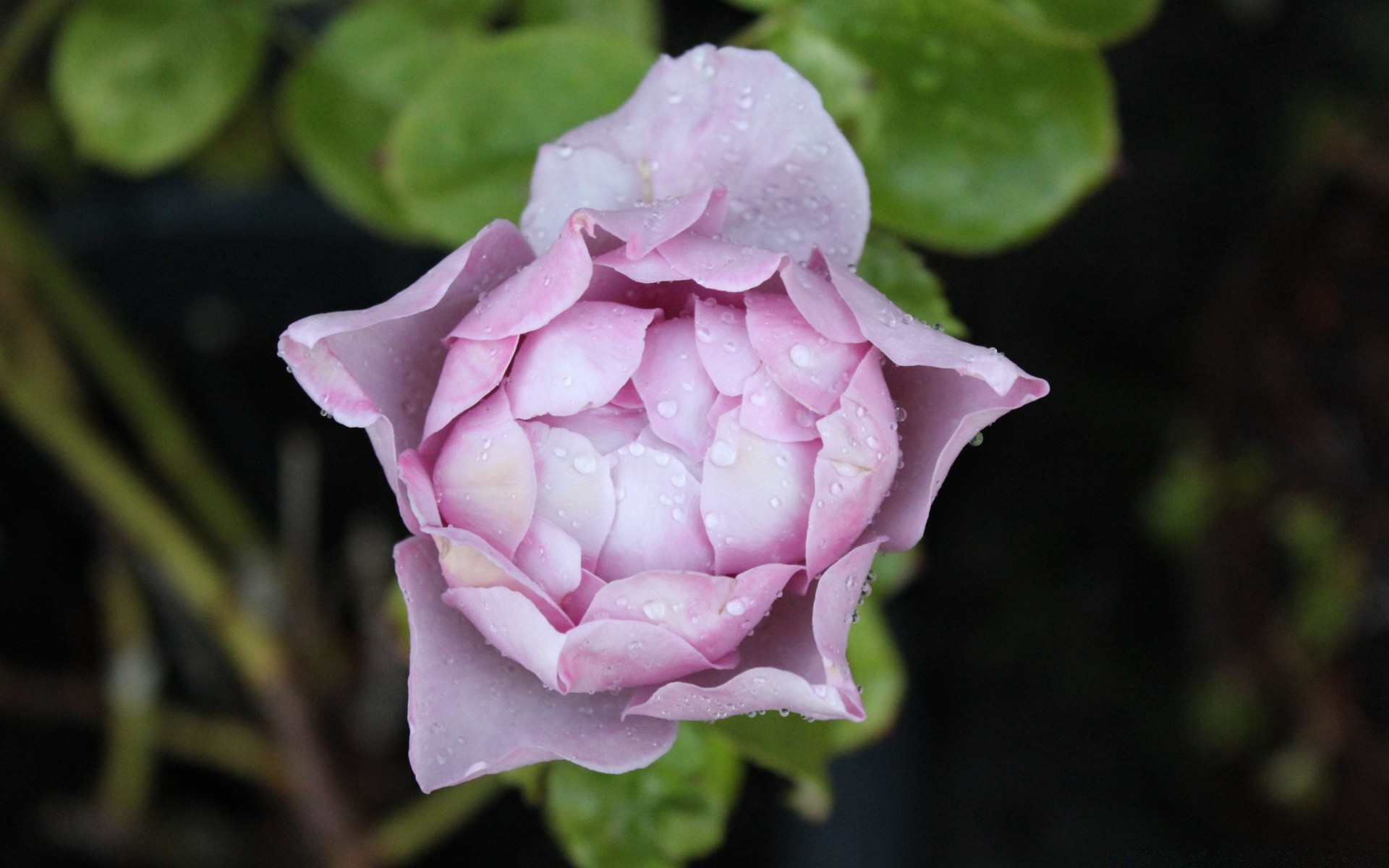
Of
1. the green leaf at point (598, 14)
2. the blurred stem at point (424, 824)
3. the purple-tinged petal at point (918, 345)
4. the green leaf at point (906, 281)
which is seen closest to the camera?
the purple-tinged petal at point (918, 345)

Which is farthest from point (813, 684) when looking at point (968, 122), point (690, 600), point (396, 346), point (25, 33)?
point (25, 33)

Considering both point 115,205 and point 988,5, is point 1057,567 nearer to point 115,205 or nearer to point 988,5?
point 988,5

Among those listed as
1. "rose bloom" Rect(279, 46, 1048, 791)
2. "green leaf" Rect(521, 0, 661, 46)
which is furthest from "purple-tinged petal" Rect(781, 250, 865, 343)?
"green leaf" Rect(521, 0, 661, 46)

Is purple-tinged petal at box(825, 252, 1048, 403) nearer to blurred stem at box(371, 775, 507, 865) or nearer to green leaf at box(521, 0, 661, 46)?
green leaf at box(521, 0, 661, 46)

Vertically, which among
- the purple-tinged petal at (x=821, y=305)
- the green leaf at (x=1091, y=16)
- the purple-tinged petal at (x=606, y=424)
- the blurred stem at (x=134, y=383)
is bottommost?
the blurred stem at (x=134, y=383)

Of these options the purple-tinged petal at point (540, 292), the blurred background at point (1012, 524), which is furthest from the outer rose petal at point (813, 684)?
the blurred background at point (1012, 524)

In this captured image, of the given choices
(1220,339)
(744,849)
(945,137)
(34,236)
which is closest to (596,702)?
(945,137)

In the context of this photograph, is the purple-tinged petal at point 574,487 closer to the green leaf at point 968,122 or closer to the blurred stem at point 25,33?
the green leaf at point 968,122

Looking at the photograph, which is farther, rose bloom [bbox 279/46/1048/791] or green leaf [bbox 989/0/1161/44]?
green leaf [bbox 989/0/1161/44]
